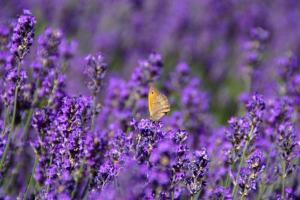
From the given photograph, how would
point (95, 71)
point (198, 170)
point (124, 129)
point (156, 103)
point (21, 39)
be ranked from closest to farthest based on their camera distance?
point (198, 170) < point (21, 39) < point (156, 103) < point (95, 71) < point (124, 129)

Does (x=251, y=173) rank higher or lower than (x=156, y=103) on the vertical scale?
lower

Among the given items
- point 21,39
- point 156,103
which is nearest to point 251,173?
point 156,103

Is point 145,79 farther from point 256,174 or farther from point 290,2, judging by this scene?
point 290,2

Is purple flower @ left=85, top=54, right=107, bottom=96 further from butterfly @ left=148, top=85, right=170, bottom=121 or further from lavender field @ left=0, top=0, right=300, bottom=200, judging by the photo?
butterfly @ left=148, top=85, right=170, bottom=121

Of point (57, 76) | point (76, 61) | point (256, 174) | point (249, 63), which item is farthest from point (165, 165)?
point (76, 61)

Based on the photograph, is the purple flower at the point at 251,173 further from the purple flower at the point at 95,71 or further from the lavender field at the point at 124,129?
the purple flower at the point at 95,71

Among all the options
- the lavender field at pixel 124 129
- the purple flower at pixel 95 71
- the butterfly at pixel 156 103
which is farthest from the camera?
the purple flower at pixel 95 71

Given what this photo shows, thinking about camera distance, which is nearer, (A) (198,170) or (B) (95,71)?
(A) (198,170)

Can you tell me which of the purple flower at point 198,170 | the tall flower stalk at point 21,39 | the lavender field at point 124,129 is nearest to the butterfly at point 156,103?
the lavender field at point 124,129

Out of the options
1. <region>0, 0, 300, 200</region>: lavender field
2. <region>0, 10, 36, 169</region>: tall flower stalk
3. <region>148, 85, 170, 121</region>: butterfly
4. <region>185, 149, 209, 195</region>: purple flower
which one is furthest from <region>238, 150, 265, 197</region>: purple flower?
<region>0, 10, 36, 169</region>: tall flower stalk

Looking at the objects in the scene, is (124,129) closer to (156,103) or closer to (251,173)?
(156,103)

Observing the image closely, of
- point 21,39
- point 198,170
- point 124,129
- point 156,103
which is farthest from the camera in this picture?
point 124,129

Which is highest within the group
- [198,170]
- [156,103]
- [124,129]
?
[124,129]
